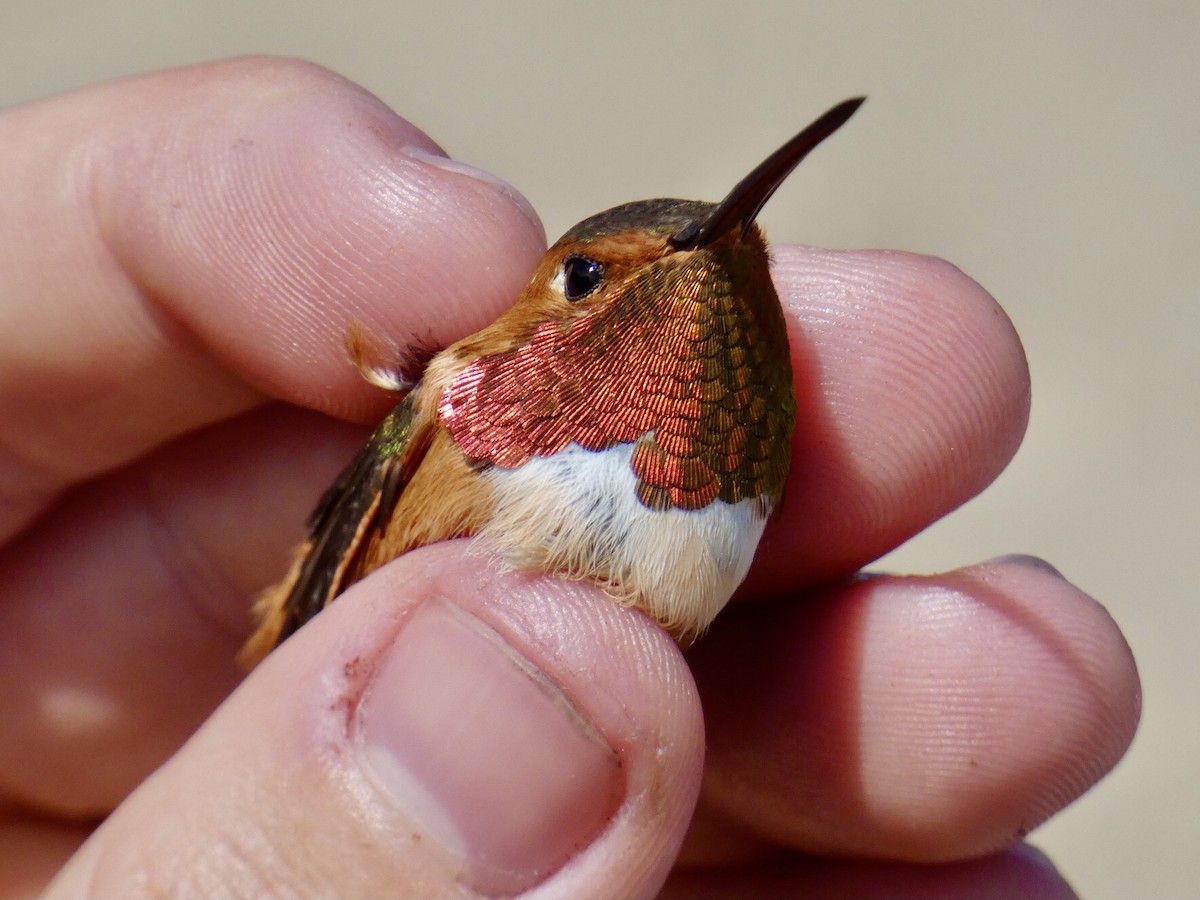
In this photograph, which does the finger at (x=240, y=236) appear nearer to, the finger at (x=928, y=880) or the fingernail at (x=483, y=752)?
the fingernail at (x=483, y=752)

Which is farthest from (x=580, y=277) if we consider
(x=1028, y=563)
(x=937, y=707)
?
(x=1028, y=563)

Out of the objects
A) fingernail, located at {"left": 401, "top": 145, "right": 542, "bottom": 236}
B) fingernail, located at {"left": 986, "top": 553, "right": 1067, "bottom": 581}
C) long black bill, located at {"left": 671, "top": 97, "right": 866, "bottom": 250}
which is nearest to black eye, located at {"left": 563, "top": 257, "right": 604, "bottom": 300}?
long black bill, located at {"left": 671, "top": 97, "right": 866, "bottom": 250}

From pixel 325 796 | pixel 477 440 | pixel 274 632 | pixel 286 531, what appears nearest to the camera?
pixel 325 796

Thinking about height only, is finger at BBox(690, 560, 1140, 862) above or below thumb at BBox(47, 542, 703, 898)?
below

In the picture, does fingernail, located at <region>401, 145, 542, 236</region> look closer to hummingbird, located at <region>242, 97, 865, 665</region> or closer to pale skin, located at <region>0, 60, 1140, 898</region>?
pale skin, located at <region>0, 60, 1140, 898</region>

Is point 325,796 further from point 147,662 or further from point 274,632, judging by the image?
point 147,662

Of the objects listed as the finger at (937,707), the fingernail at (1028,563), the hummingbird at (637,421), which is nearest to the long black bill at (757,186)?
the hummingbird at (637,421)

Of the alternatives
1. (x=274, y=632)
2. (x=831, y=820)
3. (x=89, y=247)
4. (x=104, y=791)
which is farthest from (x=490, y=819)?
(x=104, y=791)
